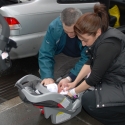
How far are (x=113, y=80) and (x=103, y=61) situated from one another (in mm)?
263

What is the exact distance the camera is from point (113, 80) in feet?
8.13

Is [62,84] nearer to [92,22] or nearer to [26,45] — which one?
[92,22]

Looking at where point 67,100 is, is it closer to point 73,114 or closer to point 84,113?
point 73,114

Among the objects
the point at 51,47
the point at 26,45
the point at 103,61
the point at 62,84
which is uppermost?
the point at 103,61

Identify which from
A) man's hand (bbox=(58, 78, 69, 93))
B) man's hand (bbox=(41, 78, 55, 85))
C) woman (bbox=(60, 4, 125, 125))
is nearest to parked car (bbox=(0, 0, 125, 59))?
man's hand (bbox=(41, 78, 55, 85))

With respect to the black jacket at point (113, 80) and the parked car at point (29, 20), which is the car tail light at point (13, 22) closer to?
the parked car at point (29, 20)

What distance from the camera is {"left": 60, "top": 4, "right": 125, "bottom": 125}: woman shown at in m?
2.29

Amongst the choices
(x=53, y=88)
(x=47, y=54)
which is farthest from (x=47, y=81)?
(x=47, y=54)

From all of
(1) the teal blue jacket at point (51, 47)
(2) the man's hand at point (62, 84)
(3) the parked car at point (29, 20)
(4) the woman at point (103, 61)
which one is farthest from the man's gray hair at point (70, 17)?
(3) the parked car at point (29, 20)

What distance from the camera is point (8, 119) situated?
286cm

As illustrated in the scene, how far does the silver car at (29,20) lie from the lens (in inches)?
130

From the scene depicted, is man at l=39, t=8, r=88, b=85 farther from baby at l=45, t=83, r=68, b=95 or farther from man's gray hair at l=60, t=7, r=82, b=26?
man's gray hair at l=60, t=7, r=82, b=26

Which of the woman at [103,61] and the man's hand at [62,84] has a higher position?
the woman at [103,61]

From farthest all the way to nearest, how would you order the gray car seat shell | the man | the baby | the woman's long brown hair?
the man, the baby, the gray car seat shell, the woman's long brown hair
